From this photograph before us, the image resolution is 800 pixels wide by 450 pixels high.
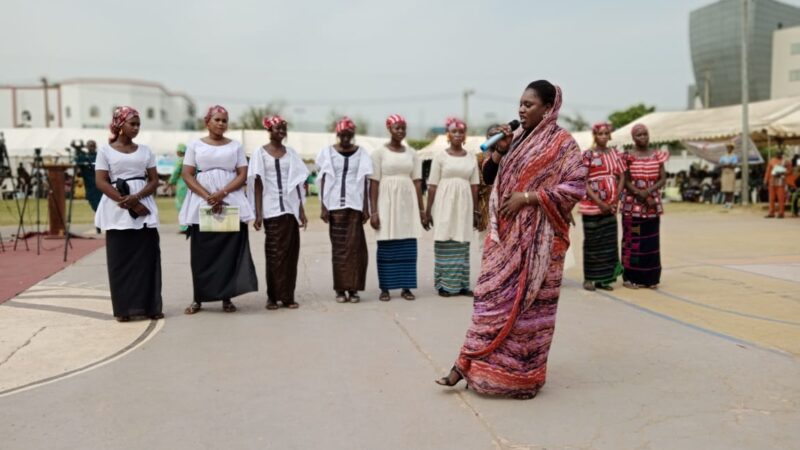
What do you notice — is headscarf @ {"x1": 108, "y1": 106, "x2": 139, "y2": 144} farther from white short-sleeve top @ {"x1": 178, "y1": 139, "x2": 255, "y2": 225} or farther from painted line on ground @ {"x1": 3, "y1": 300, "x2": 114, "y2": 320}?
painted line on ground @ {"x1": 3, "y1": 300, "x2": 114, "y2": 320}

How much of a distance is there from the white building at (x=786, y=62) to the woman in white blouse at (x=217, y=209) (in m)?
73.5

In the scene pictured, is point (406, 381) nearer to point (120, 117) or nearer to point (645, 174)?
point (120, 117)

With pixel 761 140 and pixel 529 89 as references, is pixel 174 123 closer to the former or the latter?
pixel 761 140

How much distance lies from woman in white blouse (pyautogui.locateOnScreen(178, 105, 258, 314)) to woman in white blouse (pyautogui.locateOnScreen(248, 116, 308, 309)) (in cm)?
17

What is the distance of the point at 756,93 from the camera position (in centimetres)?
7169

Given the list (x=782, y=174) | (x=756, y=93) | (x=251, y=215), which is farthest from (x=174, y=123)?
(x=251, y=215)

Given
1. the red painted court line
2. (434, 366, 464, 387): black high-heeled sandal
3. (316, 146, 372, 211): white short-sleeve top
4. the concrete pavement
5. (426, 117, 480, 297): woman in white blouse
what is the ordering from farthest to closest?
1. the red painted court line
2. (426, 117, 480, 297): woman in white blouse
3. (316, 146, 372, 211): white short-sleeve top
4. (434, 366, 464, 387): black high-heeled sandal
5. the concrete pavement

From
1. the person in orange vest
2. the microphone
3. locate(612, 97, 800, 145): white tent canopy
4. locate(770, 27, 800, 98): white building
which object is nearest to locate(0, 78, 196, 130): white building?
locate(612, 97, 800, 145): white tent canopy

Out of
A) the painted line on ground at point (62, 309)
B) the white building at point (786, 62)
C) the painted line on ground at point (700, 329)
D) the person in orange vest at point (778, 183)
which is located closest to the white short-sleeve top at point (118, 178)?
the painted line on ground at point (62, 309)

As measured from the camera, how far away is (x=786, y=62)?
7025 cm

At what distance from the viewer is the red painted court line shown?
852 cm

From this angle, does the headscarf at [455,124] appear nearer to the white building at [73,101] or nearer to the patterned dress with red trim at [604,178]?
the patterned dress with red trim at [604,178]

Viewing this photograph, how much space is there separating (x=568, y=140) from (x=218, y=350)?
305 centimetres

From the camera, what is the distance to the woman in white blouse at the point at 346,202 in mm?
7238
